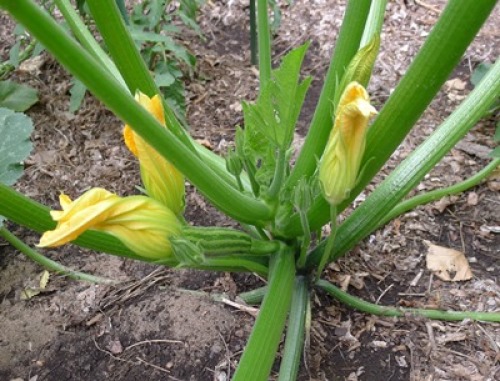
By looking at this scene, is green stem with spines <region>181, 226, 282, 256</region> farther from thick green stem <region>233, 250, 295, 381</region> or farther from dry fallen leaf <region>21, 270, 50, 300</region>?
dry fallen leaf <region>21, 270, 50, 300</region>

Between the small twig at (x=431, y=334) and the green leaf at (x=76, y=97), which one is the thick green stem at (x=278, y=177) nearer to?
the small twig at (x=431, y=334)

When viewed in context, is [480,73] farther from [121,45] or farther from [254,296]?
[121,45]

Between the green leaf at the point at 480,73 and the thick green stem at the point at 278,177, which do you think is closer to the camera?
the thick green stem at the point at 278,177

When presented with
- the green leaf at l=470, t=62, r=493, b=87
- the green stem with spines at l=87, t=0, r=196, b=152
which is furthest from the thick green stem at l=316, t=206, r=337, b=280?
the green leaf at l=470, t=62, r=493, b=87

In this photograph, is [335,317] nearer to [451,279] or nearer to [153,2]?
[451,279]

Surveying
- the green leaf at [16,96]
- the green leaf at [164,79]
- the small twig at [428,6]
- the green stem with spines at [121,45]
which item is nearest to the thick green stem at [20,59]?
the green leaf at [16,96]

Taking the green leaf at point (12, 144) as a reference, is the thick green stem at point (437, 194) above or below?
above

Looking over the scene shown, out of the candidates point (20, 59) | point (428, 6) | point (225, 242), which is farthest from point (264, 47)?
point (428, 6)
